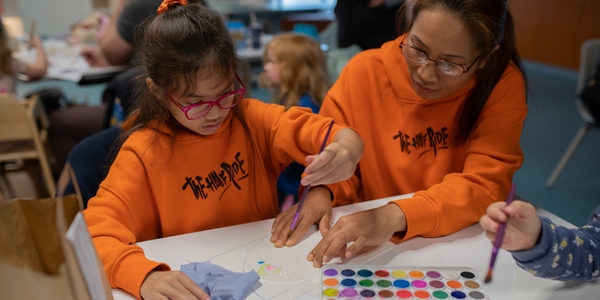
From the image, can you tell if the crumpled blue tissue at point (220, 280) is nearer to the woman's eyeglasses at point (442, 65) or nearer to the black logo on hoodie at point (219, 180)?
the black logo on hoodie at point (219, 180)

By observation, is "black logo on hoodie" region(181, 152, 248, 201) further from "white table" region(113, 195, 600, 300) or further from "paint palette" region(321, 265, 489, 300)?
"paint palette" region(321, 265, 489, 300)

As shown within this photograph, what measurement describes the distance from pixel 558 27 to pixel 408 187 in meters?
4.77

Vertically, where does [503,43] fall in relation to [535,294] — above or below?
above

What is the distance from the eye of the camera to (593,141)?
3.26 m

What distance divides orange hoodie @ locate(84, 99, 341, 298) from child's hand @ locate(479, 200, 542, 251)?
466mm

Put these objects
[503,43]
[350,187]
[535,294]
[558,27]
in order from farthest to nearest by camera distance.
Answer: [558,27] < [350,187] < [503,43] < [535,294]

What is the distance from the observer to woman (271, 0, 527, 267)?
935 mm

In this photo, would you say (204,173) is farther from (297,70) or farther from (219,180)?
(297,70)

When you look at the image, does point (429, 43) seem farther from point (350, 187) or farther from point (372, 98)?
point (350, 187)

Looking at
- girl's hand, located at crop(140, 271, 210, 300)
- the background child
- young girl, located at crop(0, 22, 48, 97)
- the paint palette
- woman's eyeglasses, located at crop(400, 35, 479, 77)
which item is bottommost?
young girl, located at crop(0, 22, 48, 97)

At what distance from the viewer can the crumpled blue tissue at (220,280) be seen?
29.0 inches

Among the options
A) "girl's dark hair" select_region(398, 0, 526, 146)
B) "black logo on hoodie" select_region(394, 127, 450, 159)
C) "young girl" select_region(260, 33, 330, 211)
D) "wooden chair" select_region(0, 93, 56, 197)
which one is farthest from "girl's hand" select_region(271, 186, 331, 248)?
"wooden chair" select_region(0, 93, 56, 197)

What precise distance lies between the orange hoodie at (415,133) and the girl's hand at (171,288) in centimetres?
46

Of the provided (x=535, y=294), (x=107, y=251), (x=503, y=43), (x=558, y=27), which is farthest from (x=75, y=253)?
(x=558, y=27)
